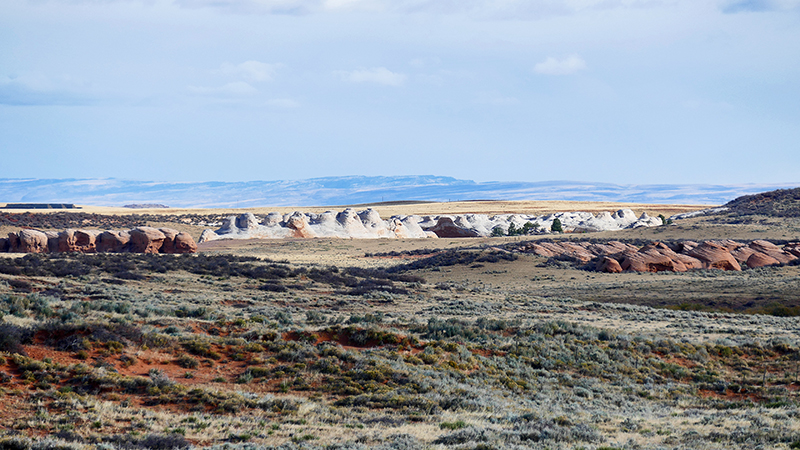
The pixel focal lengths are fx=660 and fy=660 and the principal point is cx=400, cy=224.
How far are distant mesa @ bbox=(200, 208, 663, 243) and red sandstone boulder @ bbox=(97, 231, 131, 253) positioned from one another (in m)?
19.9

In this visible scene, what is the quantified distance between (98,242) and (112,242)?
101 centimetres

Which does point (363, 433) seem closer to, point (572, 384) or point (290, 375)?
point (290, 375)

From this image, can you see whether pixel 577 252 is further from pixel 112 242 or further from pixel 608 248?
pixel 112 242

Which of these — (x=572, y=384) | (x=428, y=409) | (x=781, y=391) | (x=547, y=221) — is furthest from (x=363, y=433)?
(x=547, y=221)

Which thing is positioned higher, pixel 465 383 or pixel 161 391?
pixel 161 391

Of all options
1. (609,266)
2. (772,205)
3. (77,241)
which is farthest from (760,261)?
(77,241)

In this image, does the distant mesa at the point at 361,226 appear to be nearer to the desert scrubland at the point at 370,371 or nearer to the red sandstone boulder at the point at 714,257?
the red sandstone boulder at the point at 714,257

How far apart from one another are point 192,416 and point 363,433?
281 centimetres

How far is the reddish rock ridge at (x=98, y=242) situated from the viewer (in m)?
45.2

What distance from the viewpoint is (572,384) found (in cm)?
1589

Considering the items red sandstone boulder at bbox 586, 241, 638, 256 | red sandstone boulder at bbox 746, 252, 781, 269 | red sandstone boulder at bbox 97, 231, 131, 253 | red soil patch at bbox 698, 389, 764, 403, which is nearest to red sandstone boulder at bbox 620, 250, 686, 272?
red sandstone boulder at bbox 746, 252, 781, 269

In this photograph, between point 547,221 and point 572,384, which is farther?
point 547,221

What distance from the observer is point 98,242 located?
156 ft

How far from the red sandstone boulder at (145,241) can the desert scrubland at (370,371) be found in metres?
16.2
